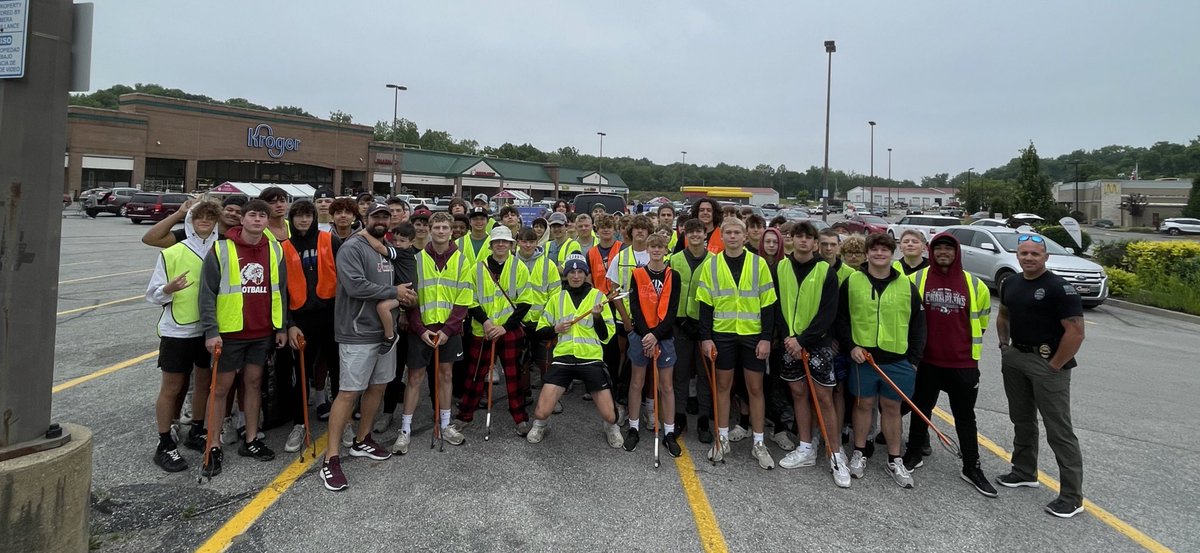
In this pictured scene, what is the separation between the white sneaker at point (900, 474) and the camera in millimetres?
4223

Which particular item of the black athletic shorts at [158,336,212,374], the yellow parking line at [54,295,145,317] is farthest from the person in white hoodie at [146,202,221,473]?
the yellow parking line at [54,295,145,317]

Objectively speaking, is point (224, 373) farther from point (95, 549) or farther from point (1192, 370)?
point (1192, 370)

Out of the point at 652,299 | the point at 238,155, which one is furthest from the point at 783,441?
the point at 238,155

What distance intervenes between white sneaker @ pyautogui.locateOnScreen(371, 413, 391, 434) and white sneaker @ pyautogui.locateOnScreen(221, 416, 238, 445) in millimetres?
1036

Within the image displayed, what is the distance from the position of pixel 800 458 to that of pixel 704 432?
840 millimetres

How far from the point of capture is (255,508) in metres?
3.61

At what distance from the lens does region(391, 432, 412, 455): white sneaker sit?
14.8 feet

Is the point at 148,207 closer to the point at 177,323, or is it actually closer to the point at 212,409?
the point at 177,323

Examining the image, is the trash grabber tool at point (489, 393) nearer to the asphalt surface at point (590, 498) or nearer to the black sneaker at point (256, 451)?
the asphalt surface at point (590, 498)

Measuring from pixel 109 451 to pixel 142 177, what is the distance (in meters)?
48.5

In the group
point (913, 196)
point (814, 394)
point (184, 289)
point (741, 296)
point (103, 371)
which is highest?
point (913, 196)

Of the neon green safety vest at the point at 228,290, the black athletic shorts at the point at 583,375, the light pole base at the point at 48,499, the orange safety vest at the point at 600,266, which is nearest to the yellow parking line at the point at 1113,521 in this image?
the black athletic shorts at the point at 583,375

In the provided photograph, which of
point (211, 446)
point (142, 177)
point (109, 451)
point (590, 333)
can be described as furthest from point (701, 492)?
point (142, 177)

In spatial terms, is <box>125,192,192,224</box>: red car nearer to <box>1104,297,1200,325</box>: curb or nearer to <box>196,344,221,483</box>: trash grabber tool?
<box>196,344,221,483</box>: trash grabber tool
